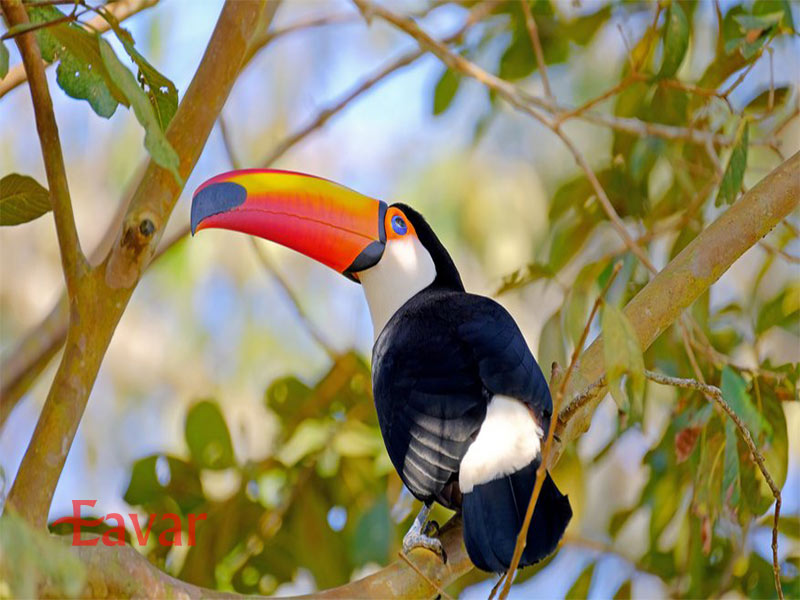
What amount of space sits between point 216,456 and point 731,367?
139cm

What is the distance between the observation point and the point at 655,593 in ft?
18.5

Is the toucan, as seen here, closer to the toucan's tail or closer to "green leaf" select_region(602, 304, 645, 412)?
the toucan's tail

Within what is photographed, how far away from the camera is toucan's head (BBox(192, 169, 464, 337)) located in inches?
106

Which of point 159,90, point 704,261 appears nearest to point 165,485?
point 159,90

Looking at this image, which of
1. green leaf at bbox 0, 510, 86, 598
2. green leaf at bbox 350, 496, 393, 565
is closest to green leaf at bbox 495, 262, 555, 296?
green leaf at bbox 350, 496, 393, 565

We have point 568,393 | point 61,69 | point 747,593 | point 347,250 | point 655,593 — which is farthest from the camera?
point 655,593

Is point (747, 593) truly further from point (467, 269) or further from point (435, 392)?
point (467, 269)

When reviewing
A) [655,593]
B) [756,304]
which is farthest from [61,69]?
[655,593]

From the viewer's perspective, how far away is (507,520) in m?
2.02

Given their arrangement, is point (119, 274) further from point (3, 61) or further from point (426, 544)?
point (426, 544)

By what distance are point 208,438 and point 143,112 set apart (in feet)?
5.52

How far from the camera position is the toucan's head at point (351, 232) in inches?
106

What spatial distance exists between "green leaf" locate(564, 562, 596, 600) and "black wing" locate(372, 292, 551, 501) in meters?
1.08

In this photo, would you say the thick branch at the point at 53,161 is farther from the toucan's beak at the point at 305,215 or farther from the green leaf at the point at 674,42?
the green leaf at the point at 674,42
